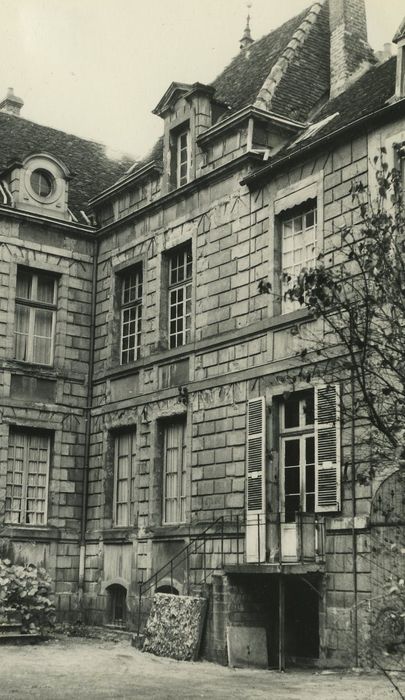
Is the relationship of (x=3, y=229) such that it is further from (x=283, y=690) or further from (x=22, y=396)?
(x=283, y=690)

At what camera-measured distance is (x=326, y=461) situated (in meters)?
13.8

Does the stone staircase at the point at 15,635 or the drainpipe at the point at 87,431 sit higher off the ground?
the drainpipe at the point at 87,431

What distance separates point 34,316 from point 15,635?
6.92 m

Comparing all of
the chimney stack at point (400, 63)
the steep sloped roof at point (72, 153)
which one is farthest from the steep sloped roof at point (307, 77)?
the steep sloped roof at point (72, 153)

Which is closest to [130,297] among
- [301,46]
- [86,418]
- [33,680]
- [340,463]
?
[86,418]

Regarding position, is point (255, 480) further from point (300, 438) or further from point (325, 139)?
point (325, 139)

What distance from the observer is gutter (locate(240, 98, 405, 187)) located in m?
13.9

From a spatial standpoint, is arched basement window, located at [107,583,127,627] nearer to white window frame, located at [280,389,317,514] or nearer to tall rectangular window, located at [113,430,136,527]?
tall rectangular window, located at [113,430,136,527]

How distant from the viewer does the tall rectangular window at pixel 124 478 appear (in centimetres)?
1880

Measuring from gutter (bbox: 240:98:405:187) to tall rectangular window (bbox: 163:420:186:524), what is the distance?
4.65m

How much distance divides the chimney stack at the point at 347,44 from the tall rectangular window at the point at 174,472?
7.22m

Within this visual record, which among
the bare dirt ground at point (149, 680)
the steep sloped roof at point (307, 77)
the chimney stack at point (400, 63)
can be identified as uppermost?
the steep sloped roof at point (307, 77)

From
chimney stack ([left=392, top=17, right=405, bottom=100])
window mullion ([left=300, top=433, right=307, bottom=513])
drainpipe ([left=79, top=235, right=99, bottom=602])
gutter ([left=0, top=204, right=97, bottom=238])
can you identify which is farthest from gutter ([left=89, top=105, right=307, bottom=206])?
window mullion ([left=300, top=433, right=307, bottom=513])

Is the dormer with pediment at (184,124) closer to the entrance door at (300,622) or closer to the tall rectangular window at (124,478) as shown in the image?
the tall rectangular window at (124,478)
